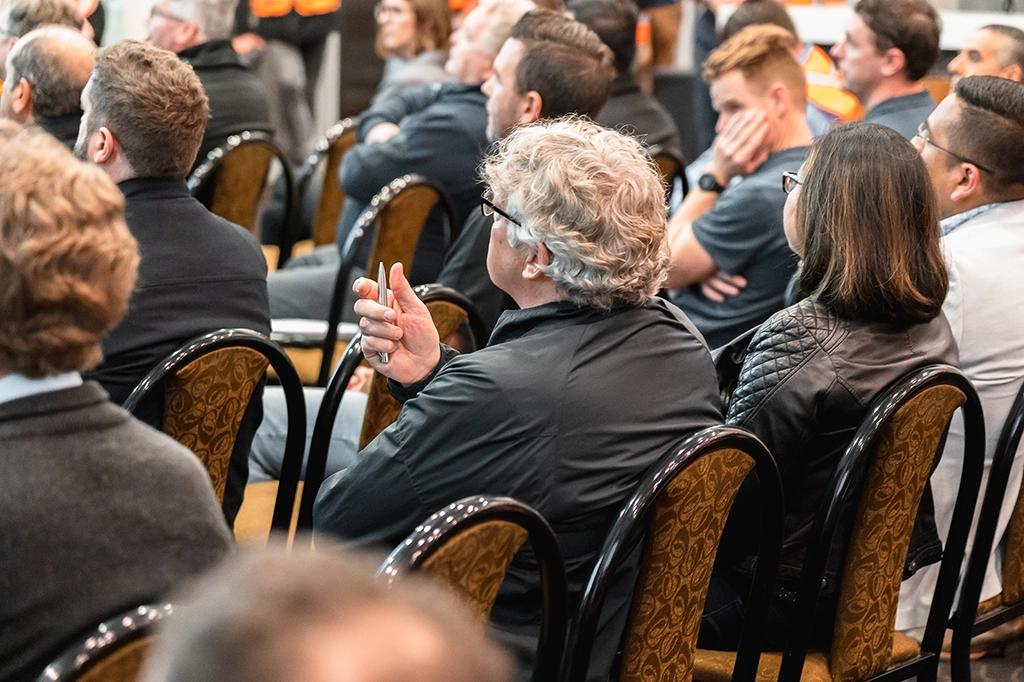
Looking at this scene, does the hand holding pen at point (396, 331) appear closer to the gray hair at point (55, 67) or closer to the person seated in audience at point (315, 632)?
the gray hair at point (55, 67)

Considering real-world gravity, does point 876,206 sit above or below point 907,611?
above

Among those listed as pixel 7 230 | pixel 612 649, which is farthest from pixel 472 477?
pixel 7 230

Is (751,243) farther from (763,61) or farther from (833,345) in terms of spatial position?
(833,345)

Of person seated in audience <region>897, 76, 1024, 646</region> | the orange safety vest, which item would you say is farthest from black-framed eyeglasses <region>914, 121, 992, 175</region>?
the orange safety vest

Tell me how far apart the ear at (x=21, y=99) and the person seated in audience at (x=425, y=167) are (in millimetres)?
963

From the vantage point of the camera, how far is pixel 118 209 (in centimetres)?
147

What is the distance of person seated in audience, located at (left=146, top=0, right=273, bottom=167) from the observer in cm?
467

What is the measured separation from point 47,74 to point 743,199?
5.42 feet

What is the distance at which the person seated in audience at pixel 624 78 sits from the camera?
A: 4684 millimetres

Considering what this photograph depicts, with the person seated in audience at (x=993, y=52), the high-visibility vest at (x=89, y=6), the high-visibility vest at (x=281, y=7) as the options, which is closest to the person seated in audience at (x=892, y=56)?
the person seated in audience at (x=993, y=52)

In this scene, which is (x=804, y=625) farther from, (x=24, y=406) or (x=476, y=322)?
(x=24, y=406)

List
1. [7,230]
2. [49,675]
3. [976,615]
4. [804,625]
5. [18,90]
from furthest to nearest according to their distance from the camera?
[18,90], [976,615], [804,625], [7,230], [49,675]

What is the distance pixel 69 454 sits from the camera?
4.50 ft

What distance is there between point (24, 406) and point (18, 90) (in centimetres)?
212
